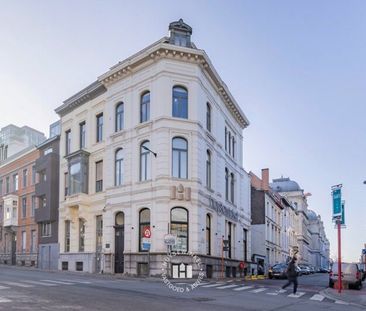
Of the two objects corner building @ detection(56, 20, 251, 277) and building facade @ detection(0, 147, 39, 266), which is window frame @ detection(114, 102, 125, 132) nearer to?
corner building @ detection(56, 20, 251, 277)

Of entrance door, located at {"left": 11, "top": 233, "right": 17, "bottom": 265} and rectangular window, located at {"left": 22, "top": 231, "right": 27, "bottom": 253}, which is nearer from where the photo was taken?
rectangular window, located at {"left": 22, "top": 231, "right": 27, "bottom": 253}

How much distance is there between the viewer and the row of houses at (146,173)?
33062 millimetres

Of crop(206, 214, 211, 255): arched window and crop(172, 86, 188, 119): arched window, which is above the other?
crop(172, 86, 188, 119): arched window

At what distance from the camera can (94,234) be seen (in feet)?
125

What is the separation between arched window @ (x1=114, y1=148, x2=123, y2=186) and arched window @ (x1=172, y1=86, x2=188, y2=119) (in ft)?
17.3

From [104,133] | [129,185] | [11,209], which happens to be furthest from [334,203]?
[11,209]

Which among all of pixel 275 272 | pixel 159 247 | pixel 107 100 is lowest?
pixel 275 272

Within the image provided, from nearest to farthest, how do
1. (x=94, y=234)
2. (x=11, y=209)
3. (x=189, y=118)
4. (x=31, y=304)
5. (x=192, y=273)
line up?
(x=31, y=304), (x=192, y=273), (x=189, y=118), (x=94, y=234), (x=11, y=209)

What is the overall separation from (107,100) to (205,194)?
33.5ft

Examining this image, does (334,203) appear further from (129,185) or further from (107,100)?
(107,100)

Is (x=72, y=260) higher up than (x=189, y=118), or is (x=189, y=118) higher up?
(x=189, y=118)

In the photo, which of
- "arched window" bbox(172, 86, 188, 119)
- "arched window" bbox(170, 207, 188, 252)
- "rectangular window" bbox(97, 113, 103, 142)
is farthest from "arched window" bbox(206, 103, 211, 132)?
"rectangular window" bbox(97, 113, 103, 142)

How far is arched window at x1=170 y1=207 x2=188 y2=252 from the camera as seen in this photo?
3266 centimetres

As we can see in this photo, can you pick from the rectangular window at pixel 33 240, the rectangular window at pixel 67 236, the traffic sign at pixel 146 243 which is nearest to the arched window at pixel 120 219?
the traffic sign at pixel 146 243
